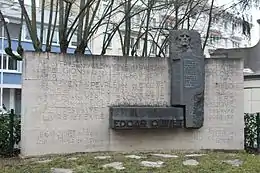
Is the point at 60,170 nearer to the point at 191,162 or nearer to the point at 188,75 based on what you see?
the point at 191,162

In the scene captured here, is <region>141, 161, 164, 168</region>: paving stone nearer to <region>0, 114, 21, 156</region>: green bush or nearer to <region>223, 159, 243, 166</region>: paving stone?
<region>223, 159, 243, 166</region>: paving stone

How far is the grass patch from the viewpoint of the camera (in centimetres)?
895

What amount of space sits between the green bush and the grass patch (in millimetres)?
1421

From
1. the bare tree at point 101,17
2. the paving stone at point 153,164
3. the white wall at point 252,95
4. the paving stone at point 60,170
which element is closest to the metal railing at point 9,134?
the bare tree at point 101,17

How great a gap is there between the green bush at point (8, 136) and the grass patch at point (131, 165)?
4.66 ft

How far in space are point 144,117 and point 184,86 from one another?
135 centimetres

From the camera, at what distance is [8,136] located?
12.2 m

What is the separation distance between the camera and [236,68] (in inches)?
507

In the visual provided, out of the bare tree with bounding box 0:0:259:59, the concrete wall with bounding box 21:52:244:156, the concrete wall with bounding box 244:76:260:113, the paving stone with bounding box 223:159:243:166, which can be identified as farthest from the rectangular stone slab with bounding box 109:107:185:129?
the concrete wall with bounding box 244:76:260:113

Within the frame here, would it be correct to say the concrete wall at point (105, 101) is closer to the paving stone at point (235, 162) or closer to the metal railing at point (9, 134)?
the metal railing at point (9, 134)

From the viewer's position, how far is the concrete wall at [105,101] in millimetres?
11195

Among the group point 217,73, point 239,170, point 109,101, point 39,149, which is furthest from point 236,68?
point 39,149

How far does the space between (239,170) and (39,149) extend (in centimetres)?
475

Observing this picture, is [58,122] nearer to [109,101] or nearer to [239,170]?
[109,101]
